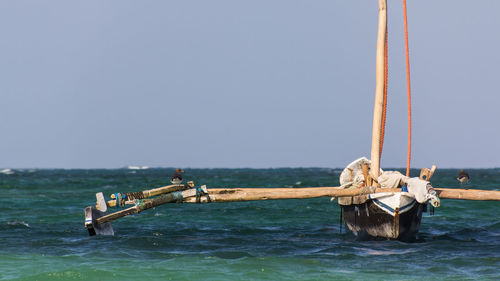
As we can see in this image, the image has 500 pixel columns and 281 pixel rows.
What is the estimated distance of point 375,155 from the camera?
18984mm

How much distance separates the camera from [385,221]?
18.4 m

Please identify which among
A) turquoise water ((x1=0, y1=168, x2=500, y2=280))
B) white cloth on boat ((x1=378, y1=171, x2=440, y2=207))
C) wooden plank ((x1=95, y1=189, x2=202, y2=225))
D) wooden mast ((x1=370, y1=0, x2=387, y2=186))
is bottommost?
turquoise water ((x1=0, y1=168, x2=500, y2=280))

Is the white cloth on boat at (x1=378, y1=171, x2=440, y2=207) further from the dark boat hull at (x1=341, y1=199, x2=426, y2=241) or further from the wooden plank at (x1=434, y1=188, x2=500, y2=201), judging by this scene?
the wooden plank at (x1=434, y1=188, x2=500, y2=201)

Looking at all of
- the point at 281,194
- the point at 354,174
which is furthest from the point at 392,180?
the point at 281,194

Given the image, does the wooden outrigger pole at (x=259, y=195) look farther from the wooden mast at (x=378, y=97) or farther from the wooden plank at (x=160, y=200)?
the wooden mast at (x=378, y=97)

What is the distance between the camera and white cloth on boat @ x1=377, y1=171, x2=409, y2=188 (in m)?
18.2

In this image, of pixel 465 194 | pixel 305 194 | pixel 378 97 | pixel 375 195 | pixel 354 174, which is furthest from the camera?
pixel 354 174

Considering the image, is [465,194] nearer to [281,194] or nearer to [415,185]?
[415,185]

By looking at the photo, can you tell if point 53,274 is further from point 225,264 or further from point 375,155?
point 375,155

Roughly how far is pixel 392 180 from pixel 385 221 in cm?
115

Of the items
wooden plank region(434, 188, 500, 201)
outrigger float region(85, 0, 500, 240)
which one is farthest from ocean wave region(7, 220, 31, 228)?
wooden plank region(434, 188, 500, 201)

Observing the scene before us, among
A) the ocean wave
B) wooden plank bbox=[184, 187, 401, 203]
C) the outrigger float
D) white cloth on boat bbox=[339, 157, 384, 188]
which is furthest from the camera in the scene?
the ocean wave

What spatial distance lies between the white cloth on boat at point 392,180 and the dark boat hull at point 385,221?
67 centimetres

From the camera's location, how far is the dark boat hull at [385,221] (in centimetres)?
1811
